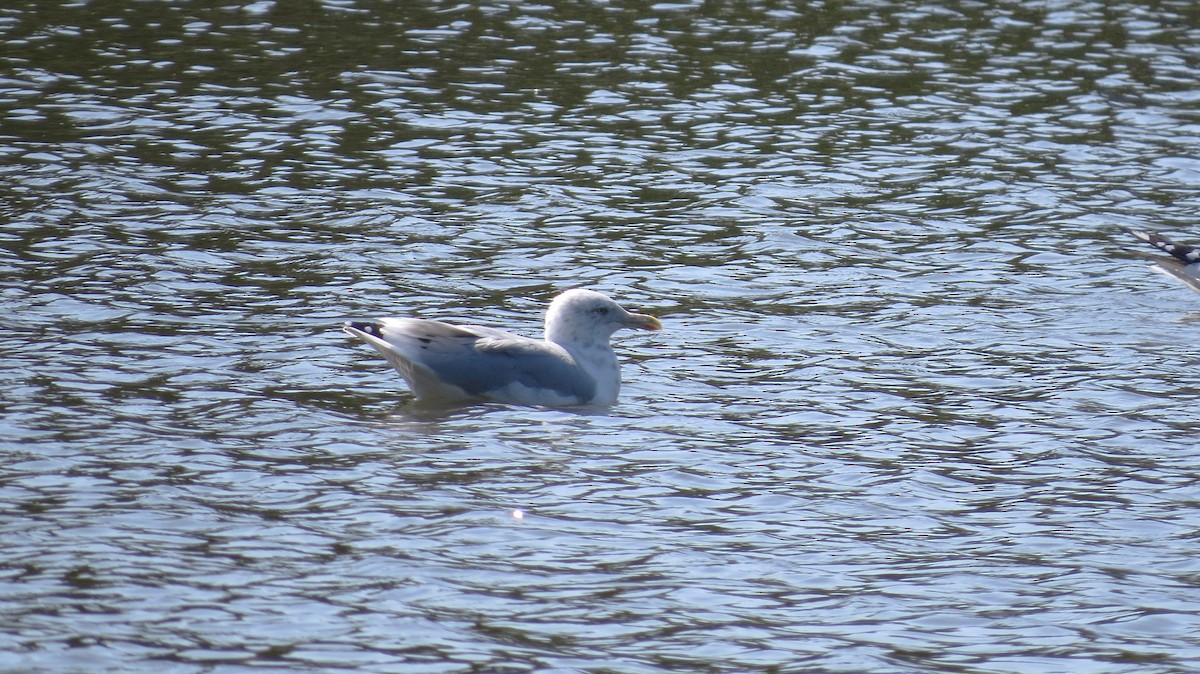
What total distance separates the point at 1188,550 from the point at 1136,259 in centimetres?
659

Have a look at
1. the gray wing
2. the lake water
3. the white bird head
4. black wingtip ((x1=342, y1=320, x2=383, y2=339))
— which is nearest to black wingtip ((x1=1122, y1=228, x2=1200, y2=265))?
the lake water

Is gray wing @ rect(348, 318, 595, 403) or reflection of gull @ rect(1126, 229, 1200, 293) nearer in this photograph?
gray wing @ rect(348, 318, 595, 403)

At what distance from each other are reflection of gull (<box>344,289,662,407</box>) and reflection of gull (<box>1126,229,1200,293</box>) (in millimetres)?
5633

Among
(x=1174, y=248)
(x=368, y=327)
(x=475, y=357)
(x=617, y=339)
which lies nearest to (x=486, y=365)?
(x=475, y=357)

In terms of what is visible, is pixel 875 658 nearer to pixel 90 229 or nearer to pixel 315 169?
pixel 90 229

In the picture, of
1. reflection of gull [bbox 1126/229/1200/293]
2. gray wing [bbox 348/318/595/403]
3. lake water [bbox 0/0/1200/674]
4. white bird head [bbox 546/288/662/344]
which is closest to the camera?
lake water [bbox 0/0/1200/674]

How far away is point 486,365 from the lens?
34.6ft

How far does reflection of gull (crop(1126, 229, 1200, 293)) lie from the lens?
13617mm

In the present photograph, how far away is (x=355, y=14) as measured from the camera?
2148 cm

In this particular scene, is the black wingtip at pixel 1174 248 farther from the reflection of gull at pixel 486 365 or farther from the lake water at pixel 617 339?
the reflection of gull at pixel 486 365

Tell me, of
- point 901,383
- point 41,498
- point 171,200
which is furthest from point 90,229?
point 901,383

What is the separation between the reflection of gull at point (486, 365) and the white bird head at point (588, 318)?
183mm

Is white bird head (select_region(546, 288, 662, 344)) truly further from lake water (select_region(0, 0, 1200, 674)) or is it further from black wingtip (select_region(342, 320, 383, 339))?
black wingtip (select_region(342, 320, 383, 339))

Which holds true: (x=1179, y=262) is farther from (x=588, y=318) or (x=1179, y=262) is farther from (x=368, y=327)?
(x=368, y=327)
